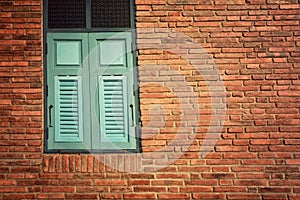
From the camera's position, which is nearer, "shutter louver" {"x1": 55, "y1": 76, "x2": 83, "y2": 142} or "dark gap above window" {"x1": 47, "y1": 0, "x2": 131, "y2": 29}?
"shutter louver" {"x1": 55, "y1": 76, "x2": 83, "y2": 142}

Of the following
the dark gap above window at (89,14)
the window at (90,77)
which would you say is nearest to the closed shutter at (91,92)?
the window at (90,77)

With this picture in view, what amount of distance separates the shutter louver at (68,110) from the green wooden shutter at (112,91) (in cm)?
16

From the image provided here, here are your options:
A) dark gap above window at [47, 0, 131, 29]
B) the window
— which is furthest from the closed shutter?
dark gap above window at [47, 0, 131, 29]

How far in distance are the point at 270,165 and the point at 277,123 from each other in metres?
0.47

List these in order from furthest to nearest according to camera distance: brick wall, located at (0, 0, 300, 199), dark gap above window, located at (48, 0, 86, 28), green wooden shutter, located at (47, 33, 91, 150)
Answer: dark gap above window, located at (48, 0, 86, 28)
green wooden shutter, located at (47, 33, 91, 150)
brick wall, located at (0, 0, 300, 199)

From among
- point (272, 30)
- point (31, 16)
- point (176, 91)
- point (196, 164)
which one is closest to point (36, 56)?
point (31, 16)

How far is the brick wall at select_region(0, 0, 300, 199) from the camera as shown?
5.84 metres

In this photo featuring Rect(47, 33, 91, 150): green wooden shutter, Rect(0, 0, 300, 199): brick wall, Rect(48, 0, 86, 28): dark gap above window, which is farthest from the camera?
Rect(48, 0, 86, 28): dark gap above window

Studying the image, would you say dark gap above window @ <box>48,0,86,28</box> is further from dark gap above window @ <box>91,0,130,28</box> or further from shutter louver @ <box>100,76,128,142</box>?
shutter louver @ <box>100,76,128,142</box>

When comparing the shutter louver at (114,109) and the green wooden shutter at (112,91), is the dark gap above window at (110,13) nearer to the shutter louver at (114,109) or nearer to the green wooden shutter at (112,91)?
the green wooden shutter at (112,91)

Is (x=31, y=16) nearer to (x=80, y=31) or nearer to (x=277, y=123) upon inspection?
(x=80, y=31)

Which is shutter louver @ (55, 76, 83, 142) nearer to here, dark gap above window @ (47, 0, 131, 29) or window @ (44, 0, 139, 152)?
window @ (44, 0, 139, 152)

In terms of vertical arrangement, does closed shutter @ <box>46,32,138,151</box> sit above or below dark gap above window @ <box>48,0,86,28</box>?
below

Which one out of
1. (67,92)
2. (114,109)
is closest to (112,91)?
(114,109)
